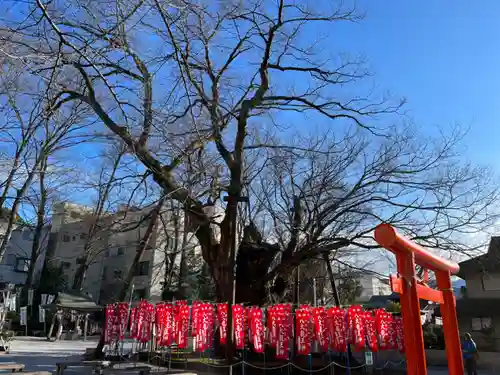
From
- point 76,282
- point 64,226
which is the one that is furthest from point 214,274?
point 64,226

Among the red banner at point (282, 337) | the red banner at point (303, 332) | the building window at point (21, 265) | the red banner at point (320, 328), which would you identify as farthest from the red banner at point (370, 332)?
the building window at point (21, 265)

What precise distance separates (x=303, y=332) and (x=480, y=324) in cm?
1520

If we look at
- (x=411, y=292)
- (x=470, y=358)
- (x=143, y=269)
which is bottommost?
(x=470, y=358)

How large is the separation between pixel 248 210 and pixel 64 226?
3042 cm

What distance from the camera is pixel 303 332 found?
13.3 m

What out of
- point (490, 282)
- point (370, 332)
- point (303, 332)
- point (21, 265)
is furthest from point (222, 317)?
point (21, 265)

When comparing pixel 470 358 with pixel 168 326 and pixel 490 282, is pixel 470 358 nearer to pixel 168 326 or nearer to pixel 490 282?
pixel 168 326

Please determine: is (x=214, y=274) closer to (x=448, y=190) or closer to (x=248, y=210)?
(x=248, y=210)

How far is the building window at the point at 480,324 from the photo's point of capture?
2255 cm

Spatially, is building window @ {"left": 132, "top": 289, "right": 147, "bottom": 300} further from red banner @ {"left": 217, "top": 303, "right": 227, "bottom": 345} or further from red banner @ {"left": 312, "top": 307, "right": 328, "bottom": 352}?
red banner @ {"left": 312, "top": 307, "right": 328, "bottom": 352}

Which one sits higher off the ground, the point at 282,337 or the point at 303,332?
the point at 303,332

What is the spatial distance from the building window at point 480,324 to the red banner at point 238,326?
16590mm

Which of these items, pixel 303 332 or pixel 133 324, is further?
pixel 133 324

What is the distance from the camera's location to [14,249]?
4678 cm
